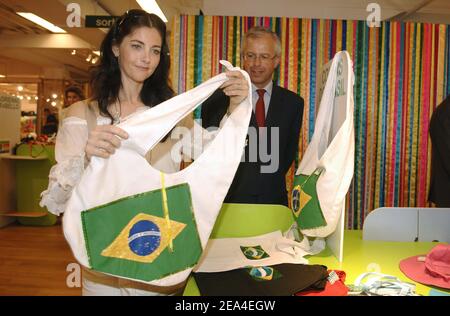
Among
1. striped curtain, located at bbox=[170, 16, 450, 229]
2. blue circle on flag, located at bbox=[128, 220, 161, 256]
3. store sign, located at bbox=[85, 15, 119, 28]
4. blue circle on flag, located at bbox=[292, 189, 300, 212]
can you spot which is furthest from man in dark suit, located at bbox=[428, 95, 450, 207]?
store sign, located at bbox=[85, 15, 119, 28]

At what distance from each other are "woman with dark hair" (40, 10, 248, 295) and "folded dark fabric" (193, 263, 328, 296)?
0.15 m

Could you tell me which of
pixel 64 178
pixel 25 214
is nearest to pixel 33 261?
pixel 25 214

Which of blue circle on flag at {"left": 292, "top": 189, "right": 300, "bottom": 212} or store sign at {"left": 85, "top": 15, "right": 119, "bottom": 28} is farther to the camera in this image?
store sign at {"left": 85, "top": 15, "right": 119, "bottom": 28}

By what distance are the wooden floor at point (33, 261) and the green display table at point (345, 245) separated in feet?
5.83

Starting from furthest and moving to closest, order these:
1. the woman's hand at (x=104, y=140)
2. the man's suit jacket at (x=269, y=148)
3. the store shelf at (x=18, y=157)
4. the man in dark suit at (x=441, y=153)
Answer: the store shelf at (x=18, y=157) < the man in dark suit at (x=441, y=153) < the man's suit jacket at (x=269, y=148) < the woman's hand at (x=104, y=140)

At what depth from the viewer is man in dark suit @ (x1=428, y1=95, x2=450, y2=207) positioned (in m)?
2.18

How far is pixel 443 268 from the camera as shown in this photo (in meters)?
1.12

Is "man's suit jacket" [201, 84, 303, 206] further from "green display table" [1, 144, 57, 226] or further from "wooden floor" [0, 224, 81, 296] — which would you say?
"green display table" [1, 144, 57, 226]

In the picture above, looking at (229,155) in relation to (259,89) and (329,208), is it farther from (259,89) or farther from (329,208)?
(259,89)

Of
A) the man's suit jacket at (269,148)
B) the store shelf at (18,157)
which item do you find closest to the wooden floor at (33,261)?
the store shelf at (18,157)

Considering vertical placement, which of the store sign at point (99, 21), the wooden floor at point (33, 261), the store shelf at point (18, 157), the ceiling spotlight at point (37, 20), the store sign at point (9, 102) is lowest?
the wooden floor at point (33, 261)

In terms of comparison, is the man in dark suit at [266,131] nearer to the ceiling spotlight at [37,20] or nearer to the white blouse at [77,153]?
the white blouse at [77,153]

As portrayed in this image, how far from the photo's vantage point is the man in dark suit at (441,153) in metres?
2.18
